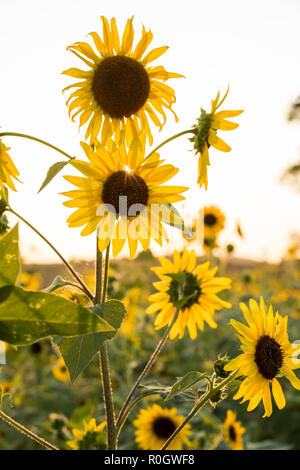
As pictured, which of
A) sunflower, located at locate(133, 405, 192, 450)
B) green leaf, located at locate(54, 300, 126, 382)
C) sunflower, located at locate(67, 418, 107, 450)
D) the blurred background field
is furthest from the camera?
the blurred background field

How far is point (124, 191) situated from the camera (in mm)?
875

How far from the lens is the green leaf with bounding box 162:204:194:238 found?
801 mm

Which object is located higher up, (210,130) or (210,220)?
(210,130)

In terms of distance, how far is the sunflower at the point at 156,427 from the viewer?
4.77 feet

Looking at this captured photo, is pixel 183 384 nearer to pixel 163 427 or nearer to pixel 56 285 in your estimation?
pixel 56 285

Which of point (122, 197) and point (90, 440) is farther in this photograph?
point (90, 440)

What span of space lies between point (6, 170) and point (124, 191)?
9.4 inches

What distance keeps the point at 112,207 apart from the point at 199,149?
0.21m

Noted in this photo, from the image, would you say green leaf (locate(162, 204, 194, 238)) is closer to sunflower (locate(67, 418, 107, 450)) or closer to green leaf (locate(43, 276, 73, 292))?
green leaf (locate(43, 276, 73, 292))

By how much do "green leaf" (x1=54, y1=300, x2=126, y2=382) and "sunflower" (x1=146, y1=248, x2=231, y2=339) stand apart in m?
0.31

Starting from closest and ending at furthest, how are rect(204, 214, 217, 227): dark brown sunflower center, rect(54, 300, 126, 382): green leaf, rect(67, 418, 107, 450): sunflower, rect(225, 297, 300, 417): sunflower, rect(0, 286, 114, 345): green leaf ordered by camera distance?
rect(0, 286, 114, 345): green leaf < rect(54, 300, 126, 382): green leaf < rect(225, 297, 300, 417): sunflower < rect(67, 418, 107, 450): sunflower < rect(204, 214, 217, 227): dark brown sunflower center

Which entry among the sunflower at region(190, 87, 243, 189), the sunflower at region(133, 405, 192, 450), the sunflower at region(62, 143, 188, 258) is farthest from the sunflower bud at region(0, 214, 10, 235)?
the sunflower at region(133, 405, 192, 450)

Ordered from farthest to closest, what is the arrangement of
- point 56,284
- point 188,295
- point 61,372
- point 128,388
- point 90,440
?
point 61,372
point 128,388
point 90,440
point 188,295
point 56,284

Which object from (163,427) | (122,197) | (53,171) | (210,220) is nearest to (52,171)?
(53,171)
